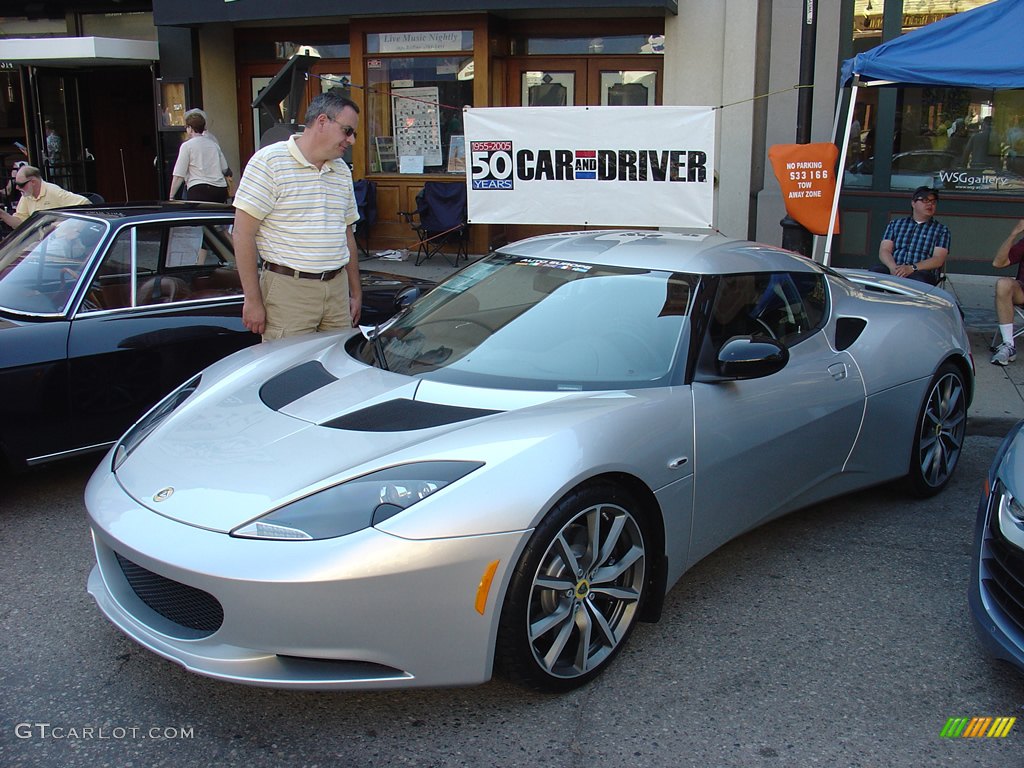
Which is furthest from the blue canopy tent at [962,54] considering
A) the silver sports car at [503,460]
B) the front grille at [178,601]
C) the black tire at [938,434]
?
the front grille at [178,601]

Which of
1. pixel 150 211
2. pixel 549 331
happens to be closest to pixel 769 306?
pixel 549 331

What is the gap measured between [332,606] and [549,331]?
1497mm

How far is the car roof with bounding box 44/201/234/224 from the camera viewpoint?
205 inches

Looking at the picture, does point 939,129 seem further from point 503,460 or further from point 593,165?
point 503,460

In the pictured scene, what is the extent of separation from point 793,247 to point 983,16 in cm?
217

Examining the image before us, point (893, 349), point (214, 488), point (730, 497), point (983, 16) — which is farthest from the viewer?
point (983, 16)

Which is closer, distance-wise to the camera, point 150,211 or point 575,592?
point 575,592

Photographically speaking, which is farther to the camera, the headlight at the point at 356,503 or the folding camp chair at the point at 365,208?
the folding camp chair at the point at 365,208

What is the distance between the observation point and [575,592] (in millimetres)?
3076

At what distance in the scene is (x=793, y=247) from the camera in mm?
8203

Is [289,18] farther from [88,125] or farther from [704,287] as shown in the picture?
[704,287]

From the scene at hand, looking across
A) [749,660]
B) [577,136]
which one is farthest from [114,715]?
[577,136]

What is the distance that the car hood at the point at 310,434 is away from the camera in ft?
9.58

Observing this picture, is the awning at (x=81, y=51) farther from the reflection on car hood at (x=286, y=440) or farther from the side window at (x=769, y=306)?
the side window at (x=769, y=306)
